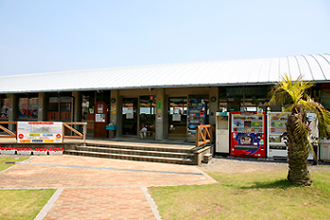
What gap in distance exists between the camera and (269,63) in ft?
42.8

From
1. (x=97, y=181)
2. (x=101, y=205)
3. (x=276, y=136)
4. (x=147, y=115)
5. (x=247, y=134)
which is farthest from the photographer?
(x=147, y=115)

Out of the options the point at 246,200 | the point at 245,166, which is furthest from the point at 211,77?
the point at 246,200

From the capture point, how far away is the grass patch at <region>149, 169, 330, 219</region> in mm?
4215

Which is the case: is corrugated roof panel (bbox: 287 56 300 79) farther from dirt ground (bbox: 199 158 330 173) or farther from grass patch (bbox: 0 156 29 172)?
grass patch (bbox: 0 156 29 172)

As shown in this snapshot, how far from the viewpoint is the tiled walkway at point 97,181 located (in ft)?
15.0

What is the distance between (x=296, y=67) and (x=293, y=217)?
9449 mm

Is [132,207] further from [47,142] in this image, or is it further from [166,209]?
[47,142]

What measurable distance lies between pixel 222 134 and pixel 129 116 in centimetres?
604

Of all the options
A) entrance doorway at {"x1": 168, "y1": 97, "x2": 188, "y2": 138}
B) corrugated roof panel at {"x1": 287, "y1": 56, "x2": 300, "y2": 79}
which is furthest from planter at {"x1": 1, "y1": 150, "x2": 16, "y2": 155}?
corrugated roof panel at {"x1": 287, "y1": 56, "x2": 300, "y2": 79}

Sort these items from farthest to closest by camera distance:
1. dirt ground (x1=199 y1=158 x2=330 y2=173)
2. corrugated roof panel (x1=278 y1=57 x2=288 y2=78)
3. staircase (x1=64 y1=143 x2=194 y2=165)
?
corrugated roof panel (x1=278 y1=57 x2=288 y2=78) → staircase (x1=64 y1=143 x2=194 y2=165) → dirt ground (x1=199 y1=158 x2=330 y2=173)

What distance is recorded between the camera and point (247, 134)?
399 inches

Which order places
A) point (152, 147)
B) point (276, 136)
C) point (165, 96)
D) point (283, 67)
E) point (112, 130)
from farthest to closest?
point (112, 130) < point (165, 96) < point (283, 67) < point (152, 147) < point (276, 136)

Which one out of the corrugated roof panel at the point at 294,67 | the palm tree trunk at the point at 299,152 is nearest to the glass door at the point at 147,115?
the corrugated roof panel at the point at 294,67

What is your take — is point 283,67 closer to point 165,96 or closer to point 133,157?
point 165,96
